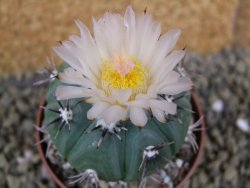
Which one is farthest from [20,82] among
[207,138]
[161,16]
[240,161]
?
[240,161]

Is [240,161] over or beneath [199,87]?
beneath

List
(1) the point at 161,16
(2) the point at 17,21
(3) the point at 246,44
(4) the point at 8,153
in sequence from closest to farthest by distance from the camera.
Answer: (4) the point at 8,153 → (2) the point at 17,21 → (1) the point at 161,16 → (3) the point at 246,44

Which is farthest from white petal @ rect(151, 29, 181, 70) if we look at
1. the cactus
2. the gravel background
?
the gravel background

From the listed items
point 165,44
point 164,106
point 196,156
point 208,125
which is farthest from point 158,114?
point 208,125

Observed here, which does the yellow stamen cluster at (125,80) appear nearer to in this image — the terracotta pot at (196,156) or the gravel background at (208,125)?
the terracotta pot at (196,156)

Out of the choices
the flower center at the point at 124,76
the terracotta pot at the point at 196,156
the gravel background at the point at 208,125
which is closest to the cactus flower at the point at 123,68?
the flower center at the point at 124,76

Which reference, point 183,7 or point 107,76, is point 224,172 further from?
point 107,76
